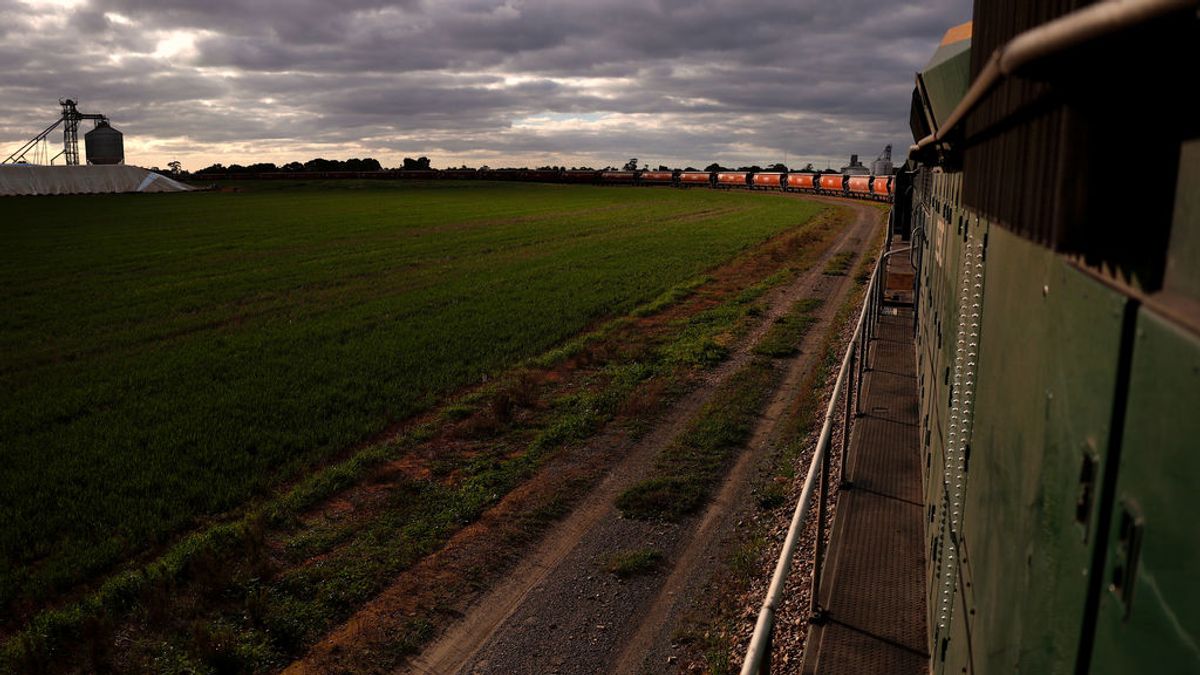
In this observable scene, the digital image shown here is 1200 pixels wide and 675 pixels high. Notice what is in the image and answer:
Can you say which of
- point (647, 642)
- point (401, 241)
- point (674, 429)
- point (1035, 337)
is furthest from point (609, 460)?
point (401, 241)

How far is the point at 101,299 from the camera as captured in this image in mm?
22750

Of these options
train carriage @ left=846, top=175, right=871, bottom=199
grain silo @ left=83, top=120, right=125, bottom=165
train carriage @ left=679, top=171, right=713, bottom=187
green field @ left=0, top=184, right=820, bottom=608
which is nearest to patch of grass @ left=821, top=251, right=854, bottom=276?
green field @ left=0, top=184, right=820, bottom=608

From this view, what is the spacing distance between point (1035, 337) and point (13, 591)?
8903mm

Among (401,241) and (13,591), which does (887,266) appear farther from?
(401,241)

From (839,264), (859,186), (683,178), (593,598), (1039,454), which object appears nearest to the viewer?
(1039,454)

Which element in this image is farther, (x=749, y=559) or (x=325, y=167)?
(x=325, y=167)

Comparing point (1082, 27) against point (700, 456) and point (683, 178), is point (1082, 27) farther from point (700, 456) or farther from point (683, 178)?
point (683, 178)

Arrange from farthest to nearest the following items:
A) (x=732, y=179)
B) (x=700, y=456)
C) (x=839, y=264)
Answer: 1. (x=732, y=179)
2. (x=839, y=264)
3. (x=700, y=456)

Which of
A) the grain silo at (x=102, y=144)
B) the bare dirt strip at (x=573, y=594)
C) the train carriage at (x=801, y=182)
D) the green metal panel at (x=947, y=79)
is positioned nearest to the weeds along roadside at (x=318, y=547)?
the bare dirt strip at (x=573, y=594)

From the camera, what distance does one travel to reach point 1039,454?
2334 millimetres

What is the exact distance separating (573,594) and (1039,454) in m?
5.72

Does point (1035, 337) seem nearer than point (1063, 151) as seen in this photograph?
No

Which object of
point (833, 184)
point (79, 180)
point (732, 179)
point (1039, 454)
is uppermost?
point (732, 179)

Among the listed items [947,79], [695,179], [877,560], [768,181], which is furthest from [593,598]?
[695,179]
